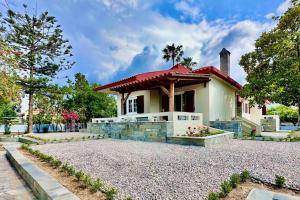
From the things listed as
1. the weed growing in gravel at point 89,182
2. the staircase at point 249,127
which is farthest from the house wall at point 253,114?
the weed growing in gravel at point 89,182

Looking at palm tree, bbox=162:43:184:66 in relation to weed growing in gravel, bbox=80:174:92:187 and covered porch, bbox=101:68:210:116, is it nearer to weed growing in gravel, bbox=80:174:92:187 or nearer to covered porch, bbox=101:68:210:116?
covered porch, bbox=101:68:210:116

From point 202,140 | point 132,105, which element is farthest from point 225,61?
point 202,140

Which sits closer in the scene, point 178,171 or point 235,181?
point 235,181

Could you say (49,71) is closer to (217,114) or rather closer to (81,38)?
(81,38)

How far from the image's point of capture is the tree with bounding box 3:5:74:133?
65.2 feet

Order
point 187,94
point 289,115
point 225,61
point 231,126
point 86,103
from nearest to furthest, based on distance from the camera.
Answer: point 231,126 < point 187,94 < point 225,61 < point 86,103 < point 289,115

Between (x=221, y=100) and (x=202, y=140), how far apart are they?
6.74 meters

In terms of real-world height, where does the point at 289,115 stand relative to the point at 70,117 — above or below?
above

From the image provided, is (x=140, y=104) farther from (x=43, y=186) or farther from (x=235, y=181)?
(x=235, y=181)

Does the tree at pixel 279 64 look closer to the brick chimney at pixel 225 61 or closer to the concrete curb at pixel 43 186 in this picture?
the brick chimney at pixel 225 61

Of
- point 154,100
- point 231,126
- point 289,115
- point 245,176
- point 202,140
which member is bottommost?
point 245,176

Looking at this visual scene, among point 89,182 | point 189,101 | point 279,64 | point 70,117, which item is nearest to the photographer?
point 89,182

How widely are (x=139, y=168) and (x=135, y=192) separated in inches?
56.9

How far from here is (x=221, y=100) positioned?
565 inches
